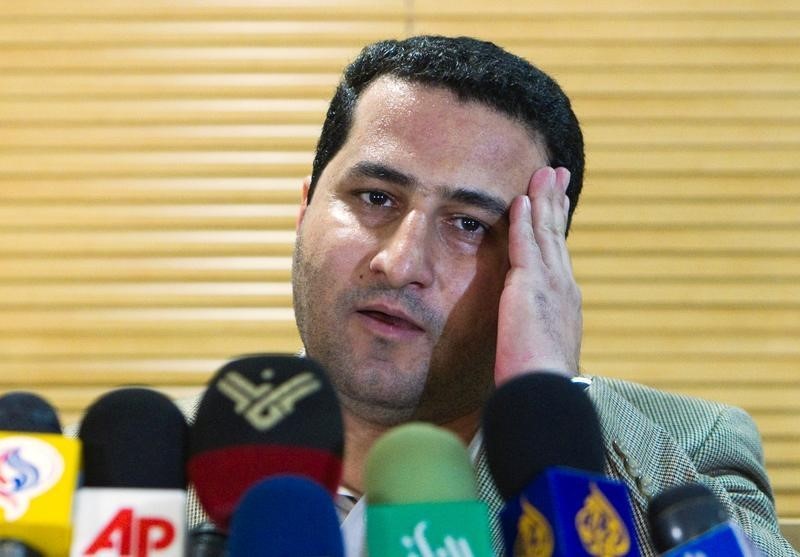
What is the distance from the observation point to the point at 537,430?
2.88 ft

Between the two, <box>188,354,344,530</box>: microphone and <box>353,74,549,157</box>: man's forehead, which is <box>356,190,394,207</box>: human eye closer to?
<box>353,74,549,157</box>: man's forehead

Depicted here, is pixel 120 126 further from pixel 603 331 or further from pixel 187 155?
pixel 603 331

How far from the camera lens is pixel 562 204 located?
1.96 m

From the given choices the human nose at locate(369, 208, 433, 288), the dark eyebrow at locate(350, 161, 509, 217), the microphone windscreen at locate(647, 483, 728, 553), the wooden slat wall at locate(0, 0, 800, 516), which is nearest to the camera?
the microphone windscreen at locate(647, 483, 728, 553)

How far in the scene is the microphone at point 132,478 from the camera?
80 cm

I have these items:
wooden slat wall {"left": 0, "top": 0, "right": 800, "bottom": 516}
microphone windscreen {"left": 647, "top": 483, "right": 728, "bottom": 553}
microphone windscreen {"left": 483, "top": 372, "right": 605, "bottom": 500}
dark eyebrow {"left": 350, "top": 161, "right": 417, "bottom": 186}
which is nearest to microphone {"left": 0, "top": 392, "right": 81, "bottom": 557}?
microphone windscreen {"left": 483, "top": 372, "right": 605, "bottom": 500}

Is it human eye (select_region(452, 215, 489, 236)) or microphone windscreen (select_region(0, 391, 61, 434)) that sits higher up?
human eye (select_region(452, 215, 489, 236))

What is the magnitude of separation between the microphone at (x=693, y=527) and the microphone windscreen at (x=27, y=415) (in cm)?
50

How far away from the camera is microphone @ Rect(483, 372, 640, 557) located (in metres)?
0.78

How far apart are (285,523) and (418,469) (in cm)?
12

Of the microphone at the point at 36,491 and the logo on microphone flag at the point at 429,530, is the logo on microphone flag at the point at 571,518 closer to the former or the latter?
the logo on microphone flag at the point at 429,530

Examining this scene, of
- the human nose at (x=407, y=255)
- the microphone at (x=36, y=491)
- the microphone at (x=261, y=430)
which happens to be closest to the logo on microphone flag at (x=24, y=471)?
the microphone at (x=36, y=491)

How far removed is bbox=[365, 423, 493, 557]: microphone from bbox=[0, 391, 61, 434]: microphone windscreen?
10.5 inches

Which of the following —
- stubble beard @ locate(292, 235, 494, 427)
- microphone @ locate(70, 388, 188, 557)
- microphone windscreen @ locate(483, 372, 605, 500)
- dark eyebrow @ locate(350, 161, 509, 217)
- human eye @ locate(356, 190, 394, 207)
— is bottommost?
stubble beard @ locate(292, 235, 494, 427)
